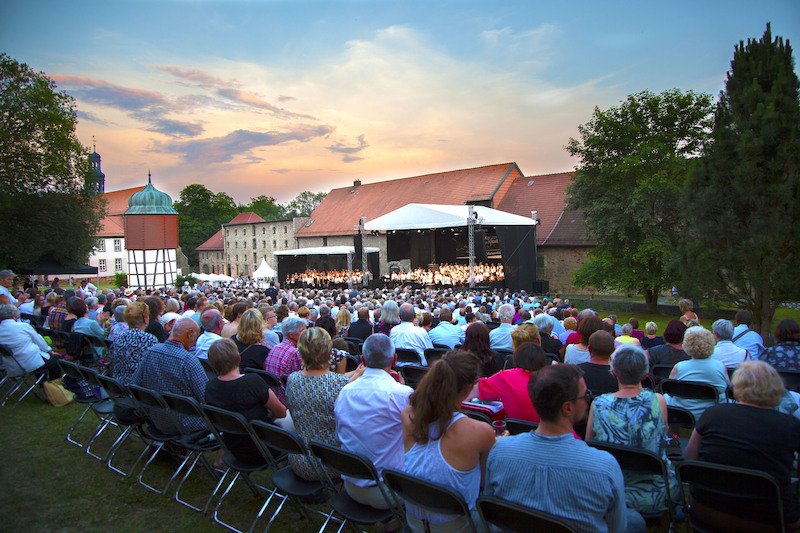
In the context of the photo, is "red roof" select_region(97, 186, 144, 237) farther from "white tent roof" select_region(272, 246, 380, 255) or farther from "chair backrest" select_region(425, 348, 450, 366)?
"chair backrest" select_region(425, 348, 450, 366)

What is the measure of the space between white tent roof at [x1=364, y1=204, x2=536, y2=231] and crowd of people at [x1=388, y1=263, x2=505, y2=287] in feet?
7.20

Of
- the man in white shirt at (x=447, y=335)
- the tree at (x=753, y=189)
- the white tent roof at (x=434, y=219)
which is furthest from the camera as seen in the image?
the white tent roof at (x=434, y=219)

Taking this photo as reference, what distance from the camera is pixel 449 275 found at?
25469 mm

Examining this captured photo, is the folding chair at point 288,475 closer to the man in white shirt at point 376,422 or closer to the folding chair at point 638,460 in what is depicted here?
the man in white shirt at point 376,422

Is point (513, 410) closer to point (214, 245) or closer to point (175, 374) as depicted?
point (175, 374)

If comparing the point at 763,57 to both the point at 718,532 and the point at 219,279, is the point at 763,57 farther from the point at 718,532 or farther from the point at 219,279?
the point at 219,279

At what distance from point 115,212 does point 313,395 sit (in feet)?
250

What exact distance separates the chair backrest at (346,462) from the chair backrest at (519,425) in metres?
0.90

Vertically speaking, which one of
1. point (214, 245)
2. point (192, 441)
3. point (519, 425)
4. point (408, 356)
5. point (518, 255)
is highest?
point (214, 245)

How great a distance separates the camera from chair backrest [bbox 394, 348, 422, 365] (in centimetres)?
604

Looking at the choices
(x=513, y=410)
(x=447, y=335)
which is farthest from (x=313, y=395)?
(x=447, y=335)

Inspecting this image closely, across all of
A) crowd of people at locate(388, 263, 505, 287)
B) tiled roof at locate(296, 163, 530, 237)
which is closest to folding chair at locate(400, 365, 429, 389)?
crowd of people at locate(388, 263, 505, 287)

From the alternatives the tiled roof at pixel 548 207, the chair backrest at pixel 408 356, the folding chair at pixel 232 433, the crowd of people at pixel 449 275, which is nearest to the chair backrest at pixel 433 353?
the chair backrest at pixel 408 356

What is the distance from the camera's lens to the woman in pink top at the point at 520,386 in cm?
342
